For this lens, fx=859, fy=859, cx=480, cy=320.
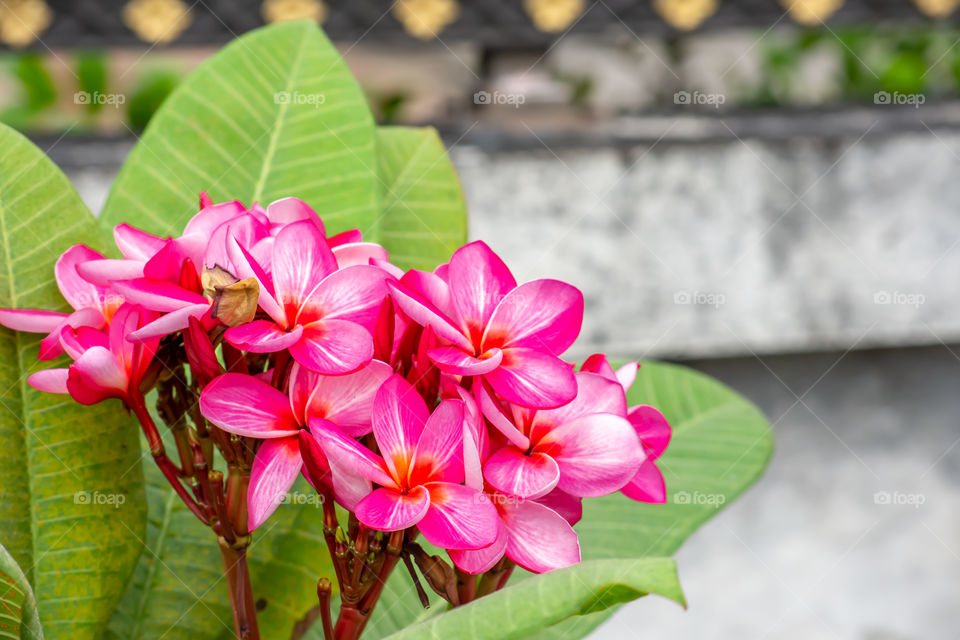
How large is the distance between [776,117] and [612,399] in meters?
1.05

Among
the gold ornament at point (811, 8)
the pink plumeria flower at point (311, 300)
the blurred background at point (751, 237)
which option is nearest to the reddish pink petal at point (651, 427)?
the pink plumeria flower at point (311, 300)

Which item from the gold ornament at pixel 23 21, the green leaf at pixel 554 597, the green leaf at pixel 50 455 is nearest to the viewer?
the green leaf at pixel 554 597

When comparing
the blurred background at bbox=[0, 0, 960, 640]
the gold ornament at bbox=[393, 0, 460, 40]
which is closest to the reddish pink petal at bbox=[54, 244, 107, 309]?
the blurred background at bbox=[0, 0, 960, 640]

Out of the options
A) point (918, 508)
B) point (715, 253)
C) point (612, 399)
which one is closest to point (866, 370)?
point (918, 508)

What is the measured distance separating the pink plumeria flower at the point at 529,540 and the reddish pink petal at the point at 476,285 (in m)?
0.05

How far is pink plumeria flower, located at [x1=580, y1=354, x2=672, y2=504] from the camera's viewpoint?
11.2 inches

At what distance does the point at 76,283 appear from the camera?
11.9 inches

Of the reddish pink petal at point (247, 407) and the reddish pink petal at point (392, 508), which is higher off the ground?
the reddish pink petal at point (247, 407)

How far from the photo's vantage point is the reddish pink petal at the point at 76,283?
300 millimetres

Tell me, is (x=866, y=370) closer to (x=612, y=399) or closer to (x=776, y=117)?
(x=776, y=117)

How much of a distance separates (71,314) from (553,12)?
0.94m

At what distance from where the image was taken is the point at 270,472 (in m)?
0.26

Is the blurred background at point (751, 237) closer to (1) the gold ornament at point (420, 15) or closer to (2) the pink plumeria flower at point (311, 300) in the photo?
(1) the gold ornament at point (420, 15)

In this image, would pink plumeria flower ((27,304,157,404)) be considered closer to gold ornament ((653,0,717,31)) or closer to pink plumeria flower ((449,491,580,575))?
pink plumeria flower ((449,491,580,575))
